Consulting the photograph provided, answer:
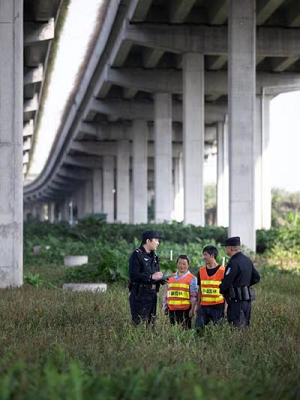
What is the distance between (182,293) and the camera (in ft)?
41.8

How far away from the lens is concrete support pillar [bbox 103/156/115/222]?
9444 cm

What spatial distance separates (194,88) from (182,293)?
1369 inches

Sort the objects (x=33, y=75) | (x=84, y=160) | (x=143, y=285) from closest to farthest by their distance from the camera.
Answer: (x=143, y=285)
(x=33, y=75)
(x=84, y=160)

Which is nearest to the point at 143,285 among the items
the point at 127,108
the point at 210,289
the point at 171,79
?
the point at 210,289

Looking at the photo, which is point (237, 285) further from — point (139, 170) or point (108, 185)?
point (108, 185)

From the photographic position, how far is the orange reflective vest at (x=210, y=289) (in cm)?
1273

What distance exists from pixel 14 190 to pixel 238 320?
33.6 feet

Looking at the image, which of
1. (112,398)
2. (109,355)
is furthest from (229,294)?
(112,398)

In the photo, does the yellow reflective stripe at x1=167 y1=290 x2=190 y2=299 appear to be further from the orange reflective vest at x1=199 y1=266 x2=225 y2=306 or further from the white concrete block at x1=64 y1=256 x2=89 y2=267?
the white concrete block at x1=64 y1=256 x2=89 y2=267

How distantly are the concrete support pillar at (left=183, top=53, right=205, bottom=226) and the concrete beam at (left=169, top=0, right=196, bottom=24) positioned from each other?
415 cm

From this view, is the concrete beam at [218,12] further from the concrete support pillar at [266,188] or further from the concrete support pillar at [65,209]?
the concrete support pillar at [65,209]

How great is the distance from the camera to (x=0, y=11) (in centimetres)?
2220

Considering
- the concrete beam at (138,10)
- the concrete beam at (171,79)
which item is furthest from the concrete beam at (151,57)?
the concrete beam at (138,10)

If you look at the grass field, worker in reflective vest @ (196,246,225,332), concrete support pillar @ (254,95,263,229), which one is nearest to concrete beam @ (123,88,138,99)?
concrete support pillar @ (254,95,263,229)
